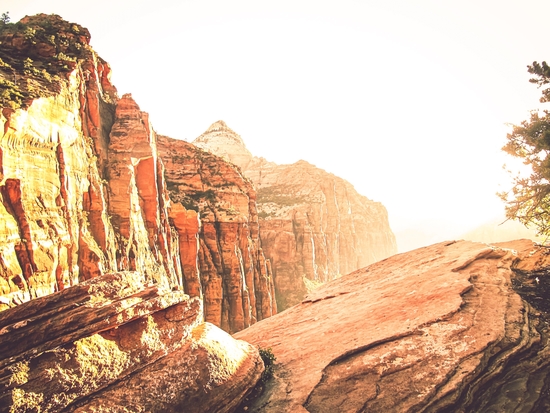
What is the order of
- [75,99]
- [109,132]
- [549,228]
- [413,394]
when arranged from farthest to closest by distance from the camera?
[109,132] → [75,99] → [549,228] → [413,394]

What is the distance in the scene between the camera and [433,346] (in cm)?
987

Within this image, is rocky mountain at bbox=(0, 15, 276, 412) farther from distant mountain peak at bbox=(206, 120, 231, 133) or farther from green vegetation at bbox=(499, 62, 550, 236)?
distant mountain peak at bbox=(206, 120, 231, 133)

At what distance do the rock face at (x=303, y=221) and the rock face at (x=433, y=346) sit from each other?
75069mm

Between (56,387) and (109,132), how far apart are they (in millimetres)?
35747

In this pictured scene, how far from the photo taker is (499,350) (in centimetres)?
934

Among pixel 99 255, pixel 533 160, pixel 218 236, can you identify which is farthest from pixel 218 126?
pixel 533 160

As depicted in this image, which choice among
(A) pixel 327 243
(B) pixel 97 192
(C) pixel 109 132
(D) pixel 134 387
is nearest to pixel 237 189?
(C) pixel 109 132

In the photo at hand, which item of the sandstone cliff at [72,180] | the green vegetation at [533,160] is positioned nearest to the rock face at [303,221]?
the sandstone cliff at [72,180]

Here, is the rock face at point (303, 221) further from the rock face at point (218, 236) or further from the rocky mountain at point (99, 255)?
the rocky mountain at point (99, 255)

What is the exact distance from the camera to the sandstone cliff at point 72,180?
19984mm

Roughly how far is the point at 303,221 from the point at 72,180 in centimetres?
9032

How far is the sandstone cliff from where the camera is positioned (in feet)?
65.6

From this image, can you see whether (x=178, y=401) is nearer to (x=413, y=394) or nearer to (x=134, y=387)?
(x=134, y=387)

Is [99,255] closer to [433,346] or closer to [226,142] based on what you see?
[433,346]
